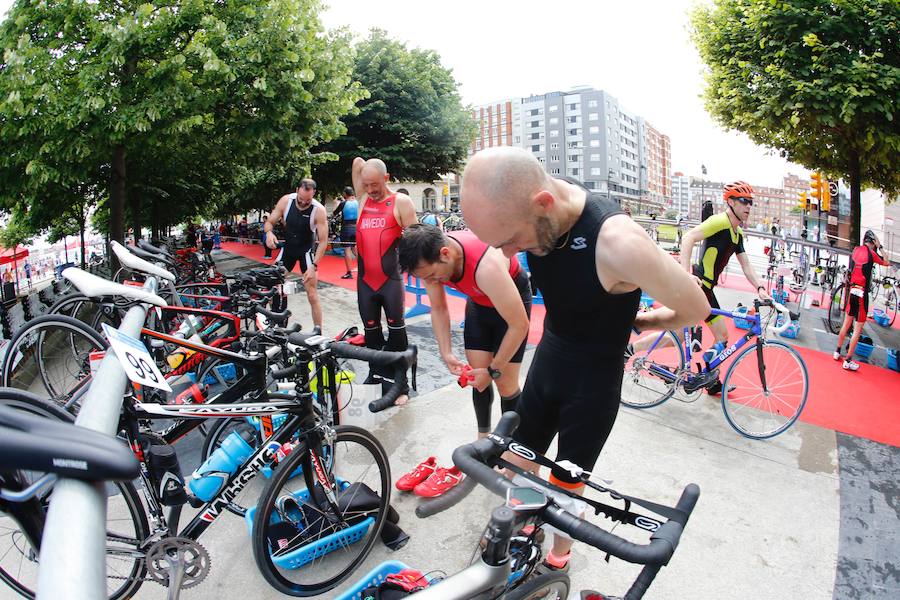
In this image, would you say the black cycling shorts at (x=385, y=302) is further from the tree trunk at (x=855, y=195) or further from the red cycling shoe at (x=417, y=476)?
the tree trunk at (x=855, y=195)

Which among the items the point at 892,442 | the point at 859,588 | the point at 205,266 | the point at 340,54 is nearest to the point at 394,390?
the point at 859,588

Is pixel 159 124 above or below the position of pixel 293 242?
above

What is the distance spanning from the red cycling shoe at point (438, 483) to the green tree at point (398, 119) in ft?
62.0

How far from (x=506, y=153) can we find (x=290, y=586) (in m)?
2.31

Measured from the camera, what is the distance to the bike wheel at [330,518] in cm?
250

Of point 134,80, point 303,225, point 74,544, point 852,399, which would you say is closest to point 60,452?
point 74,544

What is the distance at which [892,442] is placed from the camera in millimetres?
4250

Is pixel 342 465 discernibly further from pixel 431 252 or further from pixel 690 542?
pixel 690 542

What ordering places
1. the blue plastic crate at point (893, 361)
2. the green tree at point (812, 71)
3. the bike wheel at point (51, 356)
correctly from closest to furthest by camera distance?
the bike wheel at point (51, 356) < the blue plastic crate at point (893, 361) < the green tree at point (812, 71)

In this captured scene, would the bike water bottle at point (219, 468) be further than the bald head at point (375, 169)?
No

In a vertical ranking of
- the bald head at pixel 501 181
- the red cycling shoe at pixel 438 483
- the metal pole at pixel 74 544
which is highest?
the bald head at pixel 501 181

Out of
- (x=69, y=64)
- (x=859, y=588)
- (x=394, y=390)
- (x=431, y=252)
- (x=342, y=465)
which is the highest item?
(x=69, y=64)

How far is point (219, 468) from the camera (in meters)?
2.53

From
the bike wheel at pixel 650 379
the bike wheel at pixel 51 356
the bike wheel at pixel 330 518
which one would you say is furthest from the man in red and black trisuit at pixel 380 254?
the bike wheel at pixel 650 379
